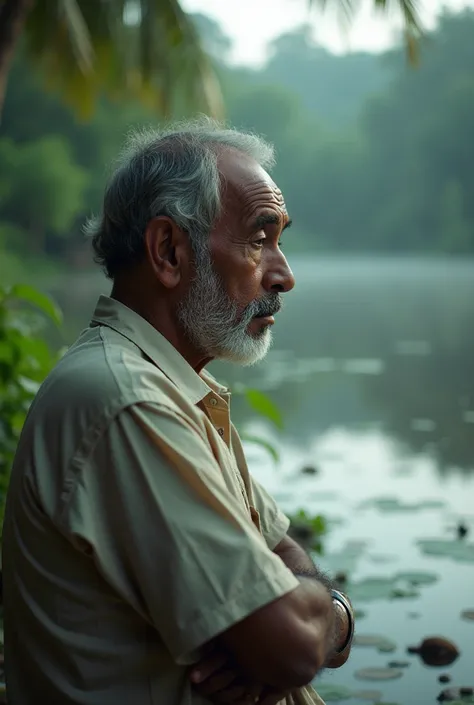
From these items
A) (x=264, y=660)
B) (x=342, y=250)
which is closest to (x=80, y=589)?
(x=264, y=660)

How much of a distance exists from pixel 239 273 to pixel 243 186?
6.2 inches

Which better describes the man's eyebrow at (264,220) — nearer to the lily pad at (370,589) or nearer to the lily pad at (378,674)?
the lily pad at (378,674)

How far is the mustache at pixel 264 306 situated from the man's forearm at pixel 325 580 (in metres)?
0.47

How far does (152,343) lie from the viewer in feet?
5.45

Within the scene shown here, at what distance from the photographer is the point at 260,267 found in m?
1.84

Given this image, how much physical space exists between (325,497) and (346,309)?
11.3m

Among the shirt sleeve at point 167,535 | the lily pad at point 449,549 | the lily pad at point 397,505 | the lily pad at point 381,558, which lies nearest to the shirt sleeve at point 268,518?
the shirt sleeve at point 167,535

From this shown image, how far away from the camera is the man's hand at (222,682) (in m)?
1.39

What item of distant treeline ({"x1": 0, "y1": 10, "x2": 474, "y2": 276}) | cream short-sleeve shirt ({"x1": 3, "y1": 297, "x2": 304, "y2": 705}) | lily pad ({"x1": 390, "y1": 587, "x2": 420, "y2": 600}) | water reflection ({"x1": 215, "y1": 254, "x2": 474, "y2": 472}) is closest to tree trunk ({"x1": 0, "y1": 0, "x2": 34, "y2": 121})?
water reflection ({"x1": 215, "y1": 254, "x2": 474, "y2": 472})

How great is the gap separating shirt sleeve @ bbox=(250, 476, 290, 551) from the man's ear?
498 millimetres

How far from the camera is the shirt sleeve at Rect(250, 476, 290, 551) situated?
2.02 meters

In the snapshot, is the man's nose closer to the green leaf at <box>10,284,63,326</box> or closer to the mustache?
the mustache

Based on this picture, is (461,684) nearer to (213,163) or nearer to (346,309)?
(213,163)

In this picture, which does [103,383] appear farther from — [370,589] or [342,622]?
[370,589]
